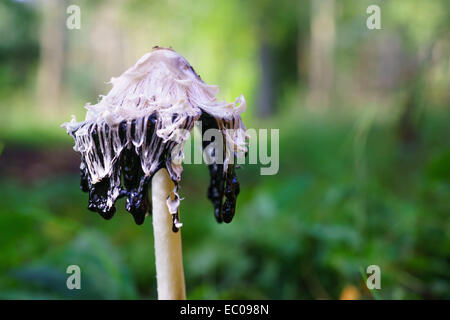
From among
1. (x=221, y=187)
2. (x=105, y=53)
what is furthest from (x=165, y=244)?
(x=105, y=53)

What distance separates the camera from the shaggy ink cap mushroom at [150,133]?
0.64 metres

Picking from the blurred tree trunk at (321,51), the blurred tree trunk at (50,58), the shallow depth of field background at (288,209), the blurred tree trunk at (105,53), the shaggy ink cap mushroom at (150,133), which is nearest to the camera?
the shaggy ink cap mushroom at (150,133)

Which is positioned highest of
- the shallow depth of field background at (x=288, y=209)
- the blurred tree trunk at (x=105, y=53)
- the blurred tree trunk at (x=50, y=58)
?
the blurred tree trunk at (x=105, y=53)

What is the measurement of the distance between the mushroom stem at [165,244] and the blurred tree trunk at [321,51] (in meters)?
11.6

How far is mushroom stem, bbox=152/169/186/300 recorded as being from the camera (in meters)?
0.70

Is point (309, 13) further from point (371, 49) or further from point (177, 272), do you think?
point (177, 272)

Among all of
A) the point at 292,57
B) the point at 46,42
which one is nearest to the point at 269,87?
the point at 292,57

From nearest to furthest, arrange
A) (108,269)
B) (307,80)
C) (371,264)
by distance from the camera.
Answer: (108,269) < (371,264) < (307,80)

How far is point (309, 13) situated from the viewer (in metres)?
11.9

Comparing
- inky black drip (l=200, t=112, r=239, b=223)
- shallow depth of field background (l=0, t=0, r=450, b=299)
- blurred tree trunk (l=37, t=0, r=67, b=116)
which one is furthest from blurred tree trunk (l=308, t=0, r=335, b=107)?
inky black drip (l=200, t=112, r=239, b=223)

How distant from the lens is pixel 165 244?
73 centimetres

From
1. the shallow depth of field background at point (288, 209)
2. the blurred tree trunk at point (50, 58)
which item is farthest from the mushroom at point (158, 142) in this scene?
the blurred tree trunk at point (50, 58)

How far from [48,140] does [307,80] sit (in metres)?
9.50

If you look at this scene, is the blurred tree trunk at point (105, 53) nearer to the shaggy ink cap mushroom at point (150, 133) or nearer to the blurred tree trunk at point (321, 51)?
the blurred tree trunk at point (321, 51)
